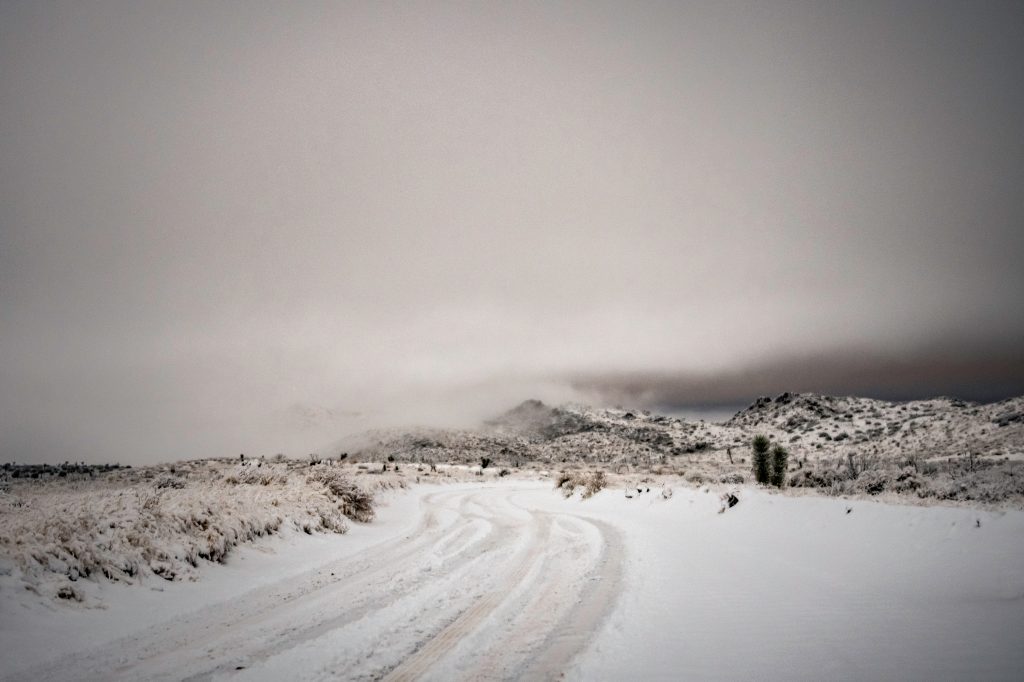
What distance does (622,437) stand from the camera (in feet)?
550

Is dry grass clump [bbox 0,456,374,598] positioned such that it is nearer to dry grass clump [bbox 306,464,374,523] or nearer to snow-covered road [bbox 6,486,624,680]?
snow-covered road [bbox 6,486,624,680]

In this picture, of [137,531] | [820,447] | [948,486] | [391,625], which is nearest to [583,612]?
[391,625]

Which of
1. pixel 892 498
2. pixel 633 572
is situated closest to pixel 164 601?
pixel 633 572

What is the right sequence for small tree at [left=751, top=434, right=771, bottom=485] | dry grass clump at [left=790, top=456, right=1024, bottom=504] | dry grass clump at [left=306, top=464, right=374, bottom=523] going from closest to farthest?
dry grass clump at [left=790, top=456, right=1024, bottom=504], dry grass clump at [left=306, top=464, right=374, bottom=523], small tree at [left=751, top=434, right=771, bottom=485]

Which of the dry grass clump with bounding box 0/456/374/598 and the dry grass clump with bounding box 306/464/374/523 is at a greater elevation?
the dry grass clump with bounding box 0/456/374/598

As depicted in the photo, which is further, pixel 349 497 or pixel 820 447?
pixel 820 447

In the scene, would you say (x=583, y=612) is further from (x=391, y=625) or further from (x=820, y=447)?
(x=820, y=447)

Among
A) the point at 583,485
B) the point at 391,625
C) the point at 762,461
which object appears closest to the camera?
the point at 391,625

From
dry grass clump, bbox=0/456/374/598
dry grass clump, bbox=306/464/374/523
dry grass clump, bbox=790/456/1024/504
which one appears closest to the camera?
dry grass clump, bbox=0/456/374/598

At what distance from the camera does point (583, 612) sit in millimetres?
7227

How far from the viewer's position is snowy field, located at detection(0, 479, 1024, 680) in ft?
17.0

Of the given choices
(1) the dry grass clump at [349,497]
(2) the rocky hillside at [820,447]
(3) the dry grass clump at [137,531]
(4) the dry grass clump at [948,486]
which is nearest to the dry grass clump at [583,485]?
(2) the rocky hillside at [820,447]

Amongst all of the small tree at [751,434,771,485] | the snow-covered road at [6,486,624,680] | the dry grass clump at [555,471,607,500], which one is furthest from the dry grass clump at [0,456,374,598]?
the small tree at [751,434,771,485]

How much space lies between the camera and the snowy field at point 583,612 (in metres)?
5.20
